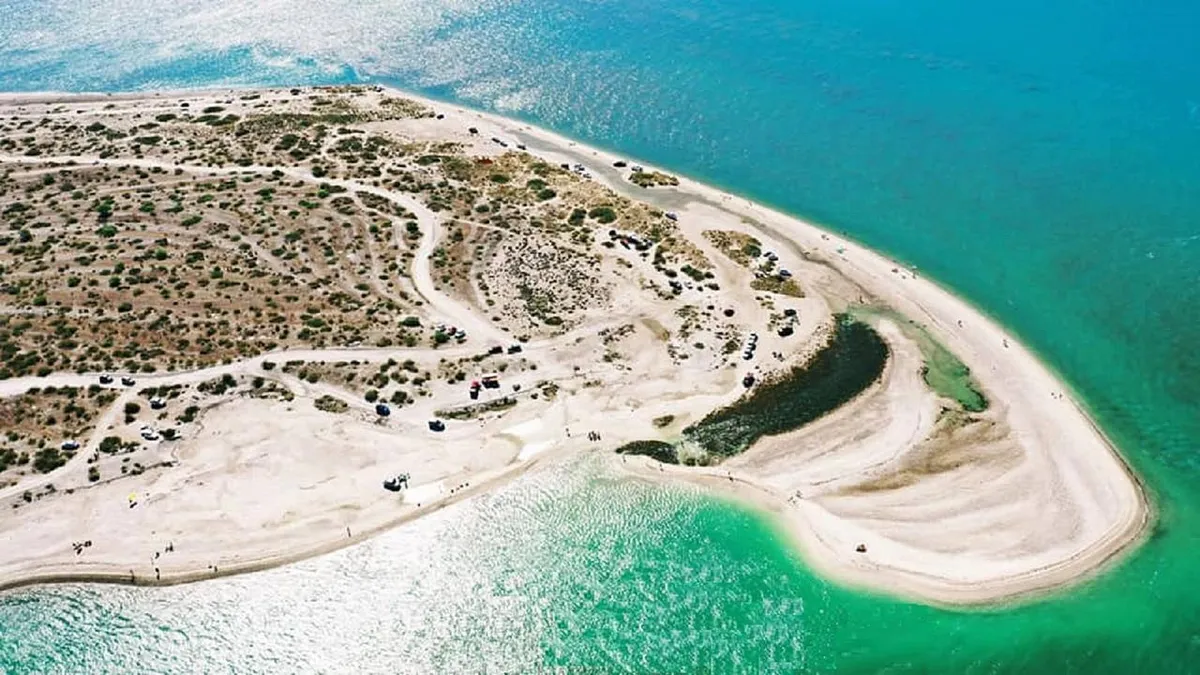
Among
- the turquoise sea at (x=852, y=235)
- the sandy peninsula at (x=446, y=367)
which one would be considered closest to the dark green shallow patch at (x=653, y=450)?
the sandy peninsula at (x=446, y=367)

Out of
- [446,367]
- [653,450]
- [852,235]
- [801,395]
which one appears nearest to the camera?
[653,450]

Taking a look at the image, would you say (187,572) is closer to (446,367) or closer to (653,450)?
(446,367)

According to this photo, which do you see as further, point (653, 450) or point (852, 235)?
point (852, 235)

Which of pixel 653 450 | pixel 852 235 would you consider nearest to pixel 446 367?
pixel 653 450

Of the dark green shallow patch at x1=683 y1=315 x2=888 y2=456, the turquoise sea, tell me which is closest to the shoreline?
the turquoise sea

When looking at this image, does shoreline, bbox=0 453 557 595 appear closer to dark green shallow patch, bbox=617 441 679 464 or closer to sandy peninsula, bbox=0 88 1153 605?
sandy peninsula, bbox=0 88 1153 605

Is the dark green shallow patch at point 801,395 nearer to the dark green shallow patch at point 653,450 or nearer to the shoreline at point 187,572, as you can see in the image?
the dark green shallow patch at point 653,450

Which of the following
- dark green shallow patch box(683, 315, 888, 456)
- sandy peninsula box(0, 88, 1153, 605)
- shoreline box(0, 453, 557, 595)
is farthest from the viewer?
dark green shallow patch box(683, 315, 888, 456)

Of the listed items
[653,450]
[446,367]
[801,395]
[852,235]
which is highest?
[852,235]
